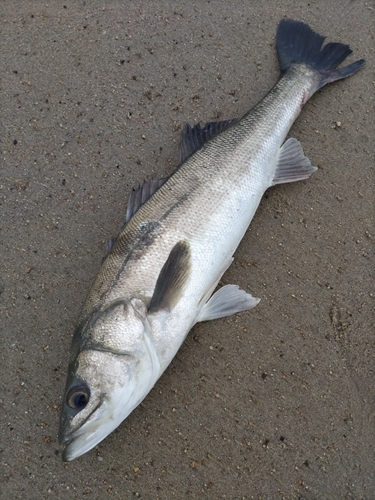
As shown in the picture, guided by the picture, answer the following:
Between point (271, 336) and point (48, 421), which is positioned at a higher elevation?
point (271, 336)

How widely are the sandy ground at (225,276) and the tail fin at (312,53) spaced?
12 centimetres

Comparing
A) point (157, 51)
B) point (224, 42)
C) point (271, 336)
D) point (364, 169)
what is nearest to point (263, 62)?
point (224, 42)

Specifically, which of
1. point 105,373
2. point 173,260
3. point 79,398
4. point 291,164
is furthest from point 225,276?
point 79,398

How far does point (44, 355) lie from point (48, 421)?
0.40m

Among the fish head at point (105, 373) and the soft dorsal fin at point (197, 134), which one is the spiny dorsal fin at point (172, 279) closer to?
the fish head at point (105, 373)

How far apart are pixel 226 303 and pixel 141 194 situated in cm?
84

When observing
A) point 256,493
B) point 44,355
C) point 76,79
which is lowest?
point 256,493

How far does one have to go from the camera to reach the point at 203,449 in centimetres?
239

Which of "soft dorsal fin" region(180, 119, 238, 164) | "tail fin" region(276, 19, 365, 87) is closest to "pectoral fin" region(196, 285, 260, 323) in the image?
"soft dorsal fin" region(180, 119, 238, 164)

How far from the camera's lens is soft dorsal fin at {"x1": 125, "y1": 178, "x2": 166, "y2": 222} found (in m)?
2.42

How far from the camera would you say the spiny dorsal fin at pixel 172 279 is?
Answer: 2.16 metres

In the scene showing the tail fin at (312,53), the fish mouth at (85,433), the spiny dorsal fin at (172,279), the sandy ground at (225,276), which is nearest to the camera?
the fish mouth at (85,433)

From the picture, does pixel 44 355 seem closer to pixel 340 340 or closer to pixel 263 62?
pixel 340 340

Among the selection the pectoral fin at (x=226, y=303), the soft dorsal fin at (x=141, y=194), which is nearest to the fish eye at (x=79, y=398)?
the pectoral fin at (x=226, y=303)
